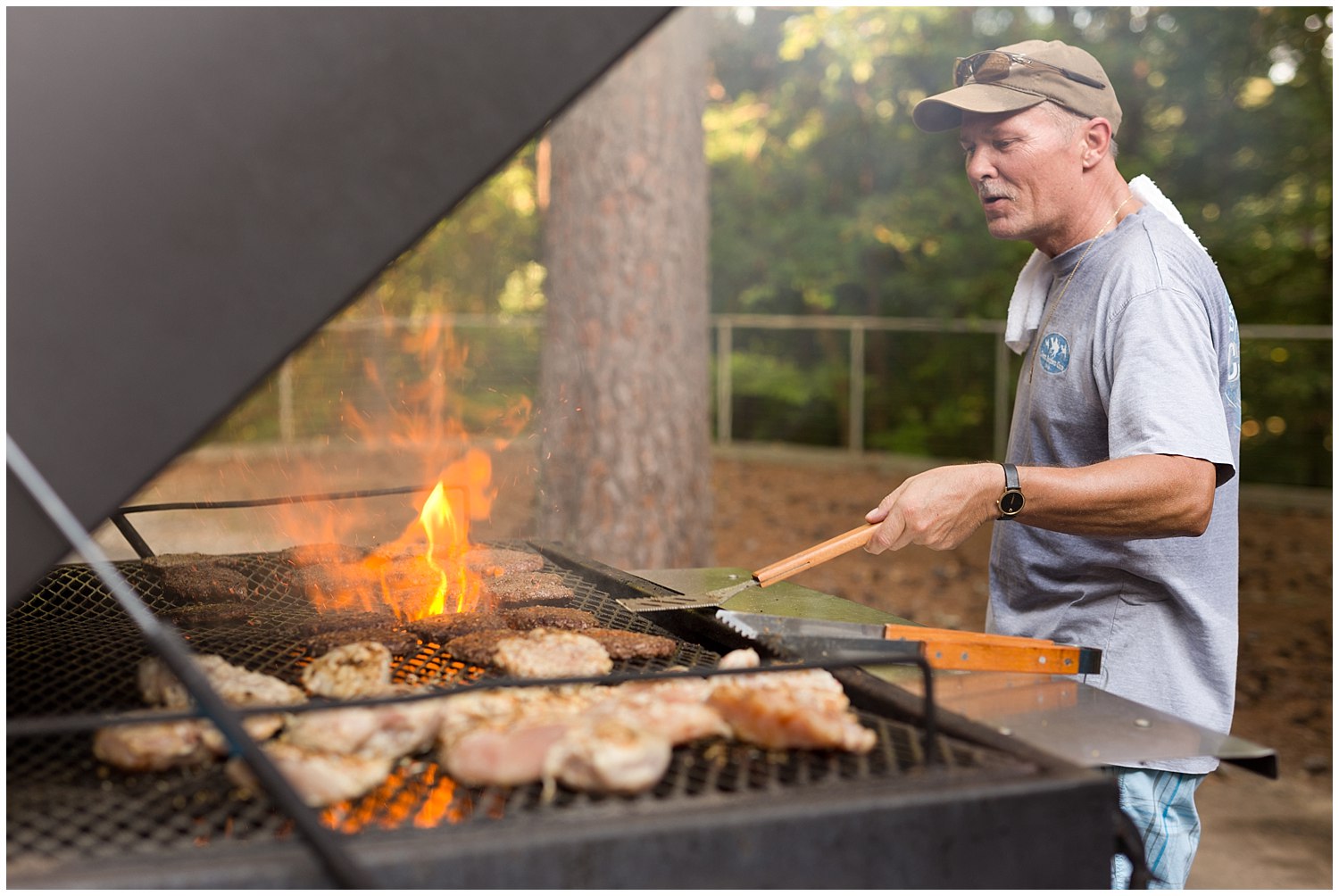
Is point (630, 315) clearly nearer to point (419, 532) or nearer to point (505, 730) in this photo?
point (419, 532)

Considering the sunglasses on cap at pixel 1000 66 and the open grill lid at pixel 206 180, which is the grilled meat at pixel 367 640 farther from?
the sunglasses on cap at pixel 1000 66

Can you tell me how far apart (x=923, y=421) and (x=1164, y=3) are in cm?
508

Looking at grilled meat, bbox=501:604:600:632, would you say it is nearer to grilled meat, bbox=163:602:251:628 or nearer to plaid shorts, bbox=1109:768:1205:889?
grilled meat, bbox=163:602:251:628

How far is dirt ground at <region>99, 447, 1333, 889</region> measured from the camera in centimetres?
511

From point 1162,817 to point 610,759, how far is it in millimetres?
1383

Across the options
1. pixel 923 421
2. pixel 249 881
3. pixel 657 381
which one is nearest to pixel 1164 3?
pixel 923 421

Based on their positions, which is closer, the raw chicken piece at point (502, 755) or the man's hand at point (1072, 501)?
the raw chicken piece at point (502, 755)

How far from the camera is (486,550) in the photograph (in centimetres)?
341

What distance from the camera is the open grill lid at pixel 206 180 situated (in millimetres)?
1493

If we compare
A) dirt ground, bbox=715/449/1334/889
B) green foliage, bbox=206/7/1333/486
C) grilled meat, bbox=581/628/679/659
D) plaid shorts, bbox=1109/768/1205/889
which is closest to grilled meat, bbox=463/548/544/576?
grilled meat, bbox=581/628/679/659

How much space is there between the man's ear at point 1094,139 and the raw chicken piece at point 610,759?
1.79 metres

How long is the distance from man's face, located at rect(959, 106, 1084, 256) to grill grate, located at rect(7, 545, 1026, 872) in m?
1.30

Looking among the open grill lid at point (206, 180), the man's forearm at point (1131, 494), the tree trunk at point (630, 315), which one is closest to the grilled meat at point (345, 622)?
the open grill lid at point (206, 180)

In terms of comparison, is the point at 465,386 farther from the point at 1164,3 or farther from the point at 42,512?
the point at 42,512
